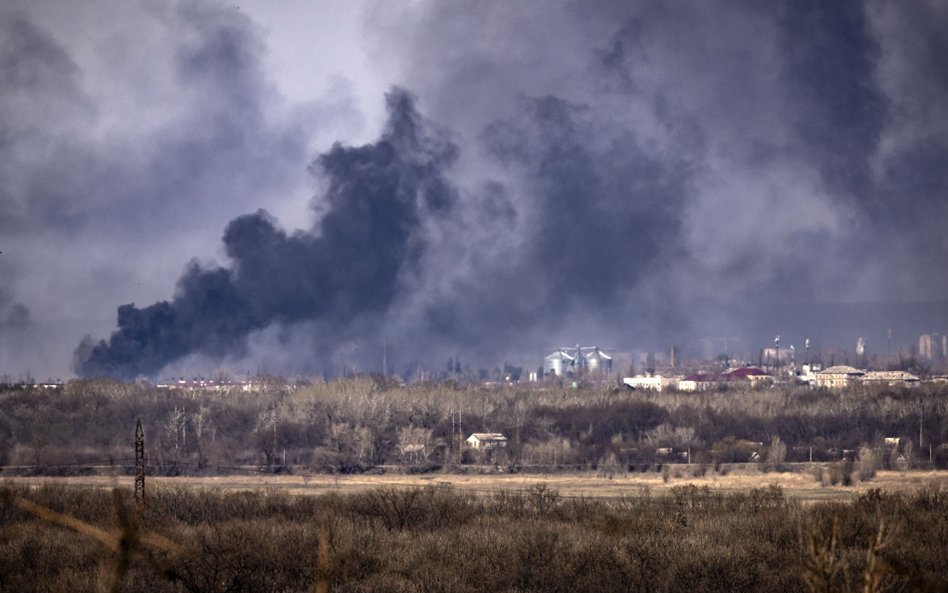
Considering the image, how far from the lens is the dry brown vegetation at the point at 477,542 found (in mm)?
26688

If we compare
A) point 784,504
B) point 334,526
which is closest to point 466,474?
point 784,504

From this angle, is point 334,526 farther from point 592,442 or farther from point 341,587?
point 592,442

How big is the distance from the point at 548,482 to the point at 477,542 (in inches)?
1104

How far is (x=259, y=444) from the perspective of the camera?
243 feet

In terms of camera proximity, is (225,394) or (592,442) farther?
(225,394)

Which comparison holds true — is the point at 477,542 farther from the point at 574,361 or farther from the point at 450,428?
the point at 574,361

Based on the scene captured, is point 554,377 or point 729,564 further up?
point 554,377

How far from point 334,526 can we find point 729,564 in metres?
11.8

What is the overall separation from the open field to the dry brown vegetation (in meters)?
10.8

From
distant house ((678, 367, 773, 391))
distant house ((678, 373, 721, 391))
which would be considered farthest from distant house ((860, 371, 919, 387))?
distant house ((678, 373, 721, 391))

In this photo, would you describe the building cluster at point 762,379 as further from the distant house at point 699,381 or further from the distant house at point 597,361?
the distant house at point 597,361

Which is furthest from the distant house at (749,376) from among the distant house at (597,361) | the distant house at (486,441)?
the distant house at (486,441)

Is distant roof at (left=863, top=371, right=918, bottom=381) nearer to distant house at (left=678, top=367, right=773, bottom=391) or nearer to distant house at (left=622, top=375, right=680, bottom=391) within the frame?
distant house at (left=678, top=367, right=773, bottom=391)

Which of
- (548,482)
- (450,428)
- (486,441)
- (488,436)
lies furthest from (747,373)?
(548,482)
